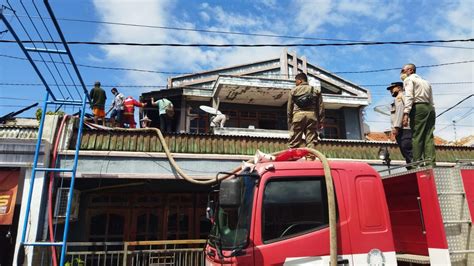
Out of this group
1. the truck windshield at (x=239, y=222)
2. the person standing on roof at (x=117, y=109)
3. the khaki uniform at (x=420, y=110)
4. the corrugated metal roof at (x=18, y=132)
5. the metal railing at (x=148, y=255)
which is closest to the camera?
the truck windshield at (x=239, y=222)

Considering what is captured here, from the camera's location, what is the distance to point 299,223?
3.62 metres

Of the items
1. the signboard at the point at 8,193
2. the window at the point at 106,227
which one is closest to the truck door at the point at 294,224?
the signboard at the point at 8,193

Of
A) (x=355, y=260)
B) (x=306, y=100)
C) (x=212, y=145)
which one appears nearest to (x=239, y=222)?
(x=355, y=260)

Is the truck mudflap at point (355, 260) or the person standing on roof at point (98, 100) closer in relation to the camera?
the truck mudflap at point (355, 260)

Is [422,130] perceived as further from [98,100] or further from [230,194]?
[98,100]

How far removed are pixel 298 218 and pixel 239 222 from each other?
657 millimetres

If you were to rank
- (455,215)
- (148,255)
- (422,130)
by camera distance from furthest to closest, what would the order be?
(148,255)
(422,130)
(455,215)

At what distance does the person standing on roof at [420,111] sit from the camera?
5.02m

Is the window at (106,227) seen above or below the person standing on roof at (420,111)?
below

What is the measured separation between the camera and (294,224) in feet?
11.9

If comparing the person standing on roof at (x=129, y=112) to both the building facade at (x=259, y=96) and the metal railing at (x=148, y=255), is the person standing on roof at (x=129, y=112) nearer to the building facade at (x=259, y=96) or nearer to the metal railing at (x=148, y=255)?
the building facade at (x=259, y=96)

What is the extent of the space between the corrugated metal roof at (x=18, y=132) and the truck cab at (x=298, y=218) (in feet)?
25.4

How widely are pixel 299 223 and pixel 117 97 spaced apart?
10.0m

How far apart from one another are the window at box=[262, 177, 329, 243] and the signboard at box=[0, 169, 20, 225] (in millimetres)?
7356
